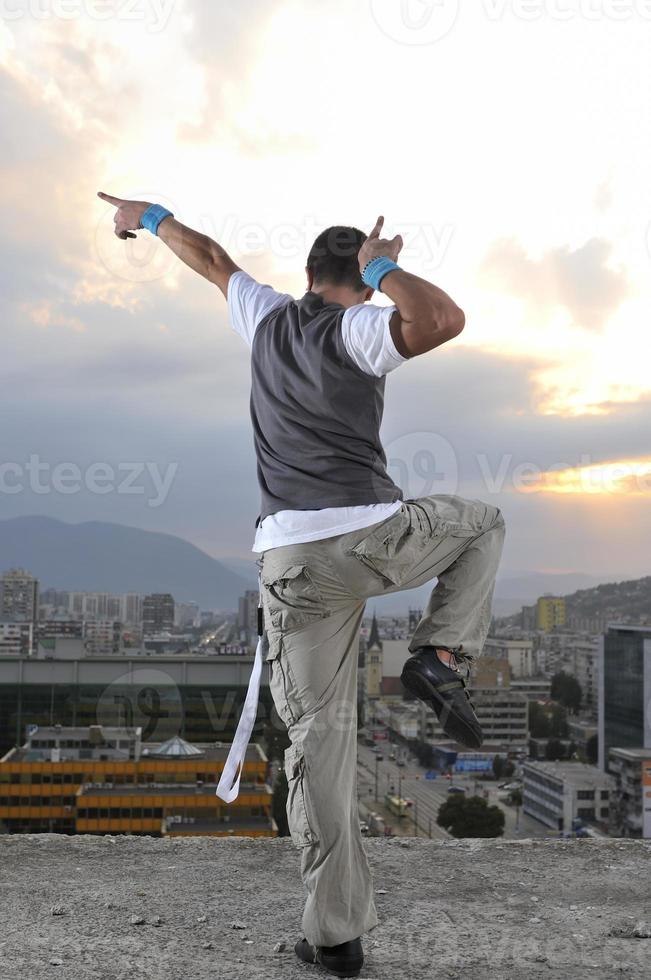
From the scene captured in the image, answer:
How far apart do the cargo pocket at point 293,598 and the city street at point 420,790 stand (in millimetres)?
40167

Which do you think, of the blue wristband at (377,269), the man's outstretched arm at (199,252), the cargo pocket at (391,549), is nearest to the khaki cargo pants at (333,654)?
the cargo pocket at (391,549)

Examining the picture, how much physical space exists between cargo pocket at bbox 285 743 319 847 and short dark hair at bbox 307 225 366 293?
1167 mm

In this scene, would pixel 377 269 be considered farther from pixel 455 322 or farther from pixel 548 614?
pixel 548 614

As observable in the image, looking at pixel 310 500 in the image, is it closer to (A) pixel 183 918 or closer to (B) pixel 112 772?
(A) pixel 183 918

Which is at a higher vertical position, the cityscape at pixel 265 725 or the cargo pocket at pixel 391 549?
the cargo pocket at pixel 391 549

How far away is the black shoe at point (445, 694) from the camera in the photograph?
7.18 ft

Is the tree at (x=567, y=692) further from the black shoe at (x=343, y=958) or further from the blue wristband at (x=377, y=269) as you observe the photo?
the blue wristband at (x=377, y=269)

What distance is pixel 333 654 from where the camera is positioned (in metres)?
2.23

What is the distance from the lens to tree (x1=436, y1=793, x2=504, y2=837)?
125 feet

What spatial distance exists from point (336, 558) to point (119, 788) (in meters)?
19.3

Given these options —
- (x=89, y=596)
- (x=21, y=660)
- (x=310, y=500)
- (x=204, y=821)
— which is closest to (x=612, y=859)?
(x=310, y=500)

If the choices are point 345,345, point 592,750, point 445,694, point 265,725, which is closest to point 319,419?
point 345,345

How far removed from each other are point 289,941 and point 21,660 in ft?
73.8

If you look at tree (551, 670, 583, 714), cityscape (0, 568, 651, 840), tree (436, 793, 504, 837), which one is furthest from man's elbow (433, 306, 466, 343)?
tree (551, 670, 583, 714)
